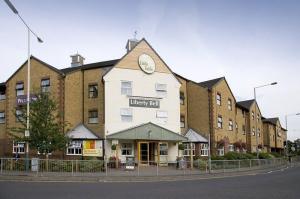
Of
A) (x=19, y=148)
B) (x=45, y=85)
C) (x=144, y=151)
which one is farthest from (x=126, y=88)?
(x=19, y=148)

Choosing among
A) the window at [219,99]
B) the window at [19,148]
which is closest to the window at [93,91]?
the window at [19,148]

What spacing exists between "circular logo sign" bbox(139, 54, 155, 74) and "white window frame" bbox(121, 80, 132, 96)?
2043 millimetres

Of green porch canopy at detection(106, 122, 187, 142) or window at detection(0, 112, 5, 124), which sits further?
window at detection(0, 112, 5, 124)

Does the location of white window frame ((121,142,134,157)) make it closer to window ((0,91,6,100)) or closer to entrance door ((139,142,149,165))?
entrance door ((139,142,149,165))

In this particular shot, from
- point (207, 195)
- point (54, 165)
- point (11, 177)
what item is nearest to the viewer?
point (207, 195)

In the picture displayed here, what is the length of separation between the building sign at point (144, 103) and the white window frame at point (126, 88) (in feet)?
2.19

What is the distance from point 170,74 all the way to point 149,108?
163 inches

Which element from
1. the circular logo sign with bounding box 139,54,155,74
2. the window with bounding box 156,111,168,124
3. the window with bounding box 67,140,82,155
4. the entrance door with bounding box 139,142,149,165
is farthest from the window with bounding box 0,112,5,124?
the window with bounding box 156,111,168,124

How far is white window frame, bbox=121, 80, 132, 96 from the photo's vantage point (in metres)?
35.8

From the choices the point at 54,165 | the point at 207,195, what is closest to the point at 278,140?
the point at 54,165

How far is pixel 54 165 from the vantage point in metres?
25.9

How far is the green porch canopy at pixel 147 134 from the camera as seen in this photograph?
34094 millimetres

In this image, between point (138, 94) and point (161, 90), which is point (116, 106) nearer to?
point (138, 94)

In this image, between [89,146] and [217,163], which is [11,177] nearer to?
[89,146]
